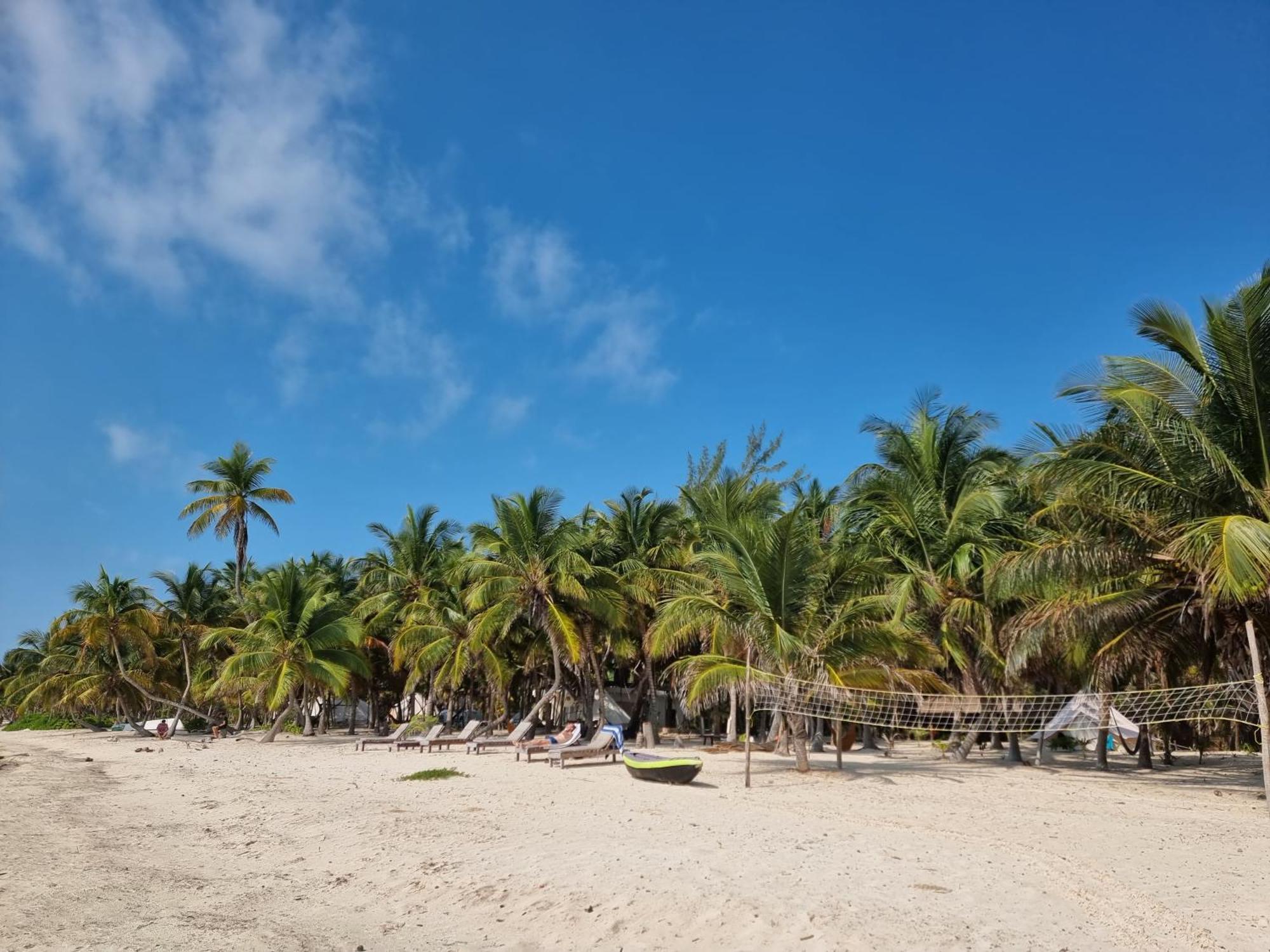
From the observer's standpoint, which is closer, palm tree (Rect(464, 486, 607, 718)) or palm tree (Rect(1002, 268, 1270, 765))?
palm tree (Rect(1002, 268, 1270, 765))

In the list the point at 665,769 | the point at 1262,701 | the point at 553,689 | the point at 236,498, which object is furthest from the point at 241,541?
the point at 1262,701

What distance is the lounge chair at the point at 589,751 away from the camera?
17484mm

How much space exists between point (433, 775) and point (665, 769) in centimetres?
469

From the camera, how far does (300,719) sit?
44625mm

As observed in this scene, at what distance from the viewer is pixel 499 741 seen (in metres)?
22.2

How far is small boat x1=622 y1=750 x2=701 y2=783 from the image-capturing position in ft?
45.6

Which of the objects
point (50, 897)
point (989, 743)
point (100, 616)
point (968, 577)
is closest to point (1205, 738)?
point (989, 743)

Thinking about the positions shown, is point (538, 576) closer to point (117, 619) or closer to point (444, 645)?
point (444, 645)

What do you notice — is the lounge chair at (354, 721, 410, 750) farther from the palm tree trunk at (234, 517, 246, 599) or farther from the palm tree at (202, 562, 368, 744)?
the palm tree trunk at (234, 517, 246, 599)

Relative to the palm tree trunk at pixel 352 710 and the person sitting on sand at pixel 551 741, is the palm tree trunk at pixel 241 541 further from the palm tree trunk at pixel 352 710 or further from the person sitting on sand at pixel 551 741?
the person sitting on sand at pixel 551 741

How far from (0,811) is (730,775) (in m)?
12.0

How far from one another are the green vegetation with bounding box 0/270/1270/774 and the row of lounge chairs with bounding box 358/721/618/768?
2.18m

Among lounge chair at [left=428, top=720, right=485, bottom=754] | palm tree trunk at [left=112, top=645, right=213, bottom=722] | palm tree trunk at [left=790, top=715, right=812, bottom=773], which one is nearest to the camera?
palm tree trunk at [left=790, top=715, right=812, bottom=773]

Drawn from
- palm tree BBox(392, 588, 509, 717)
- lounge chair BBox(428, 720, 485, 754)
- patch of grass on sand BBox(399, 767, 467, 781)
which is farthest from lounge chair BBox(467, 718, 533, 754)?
patch of grass on sand BBox(399, 767, 467, 781)
